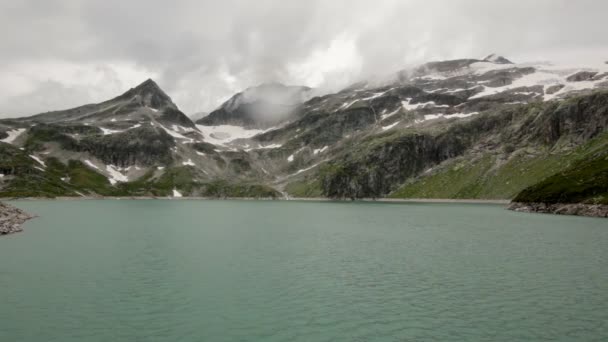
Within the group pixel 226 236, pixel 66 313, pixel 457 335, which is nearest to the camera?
pixel 457 335

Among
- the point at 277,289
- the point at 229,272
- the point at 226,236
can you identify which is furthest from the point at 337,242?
the point at 277,289

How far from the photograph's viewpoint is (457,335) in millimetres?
28812

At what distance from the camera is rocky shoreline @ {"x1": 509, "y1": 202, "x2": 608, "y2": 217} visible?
117 meters

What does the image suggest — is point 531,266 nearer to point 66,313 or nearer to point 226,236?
point 66,313

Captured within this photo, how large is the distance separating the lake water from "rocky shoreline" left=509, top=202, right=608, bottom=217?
4829 cm

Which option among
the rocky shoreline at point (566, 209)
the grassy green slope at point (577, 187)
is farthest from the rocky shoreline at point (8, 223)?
the grassy green slope at point (577, 187)

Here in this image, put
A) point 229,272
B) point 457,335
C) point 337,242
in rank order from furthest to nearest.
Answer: point 337,242 < point 229,272 < point 457,335

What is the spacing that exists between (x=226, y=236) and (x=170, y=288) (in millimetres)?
44443

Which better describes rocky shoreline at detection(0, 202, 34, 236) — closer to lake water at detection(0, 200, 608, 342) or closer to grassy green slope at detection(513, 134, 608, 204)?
lake water at detection(0, 200, 608, 342)

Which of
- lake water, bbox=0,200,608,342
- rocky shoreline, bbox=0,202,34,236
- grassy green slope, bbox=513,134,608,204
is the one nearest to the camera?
lake water, bbox=0,200,608,342

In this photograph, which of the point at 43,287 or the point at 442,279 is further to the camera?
the point at 442,279

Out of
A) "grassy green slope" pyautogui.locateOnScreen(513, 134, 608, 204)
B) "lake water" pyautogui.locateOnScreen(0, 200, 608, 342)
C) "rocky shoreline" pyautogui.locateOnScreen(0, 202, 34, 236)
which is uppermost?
"grassy green slope" pyautogui.locateOnScreen(513, 134, 608, 204)

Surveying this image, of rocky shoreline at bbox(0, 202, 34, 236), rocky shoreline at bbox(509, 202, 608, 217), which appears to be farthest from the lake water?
rocky shoreline at bbox(509, 202, 608, 217)

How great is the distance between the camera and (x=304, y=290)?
41.4 m
